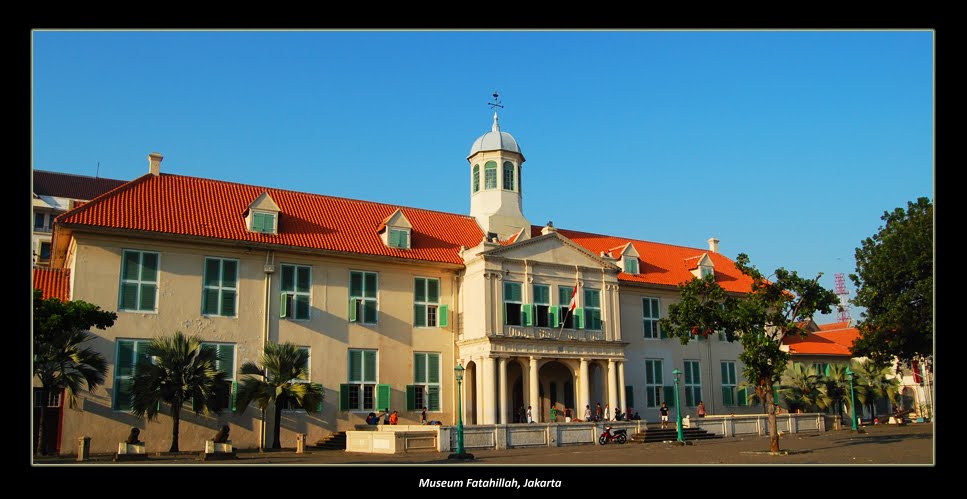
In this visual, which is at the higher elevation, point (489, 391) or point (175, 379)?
point (175, 379)

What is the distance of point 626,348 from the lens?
39.9 metres

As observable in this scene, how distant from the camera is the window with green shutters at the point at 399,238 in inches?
1377

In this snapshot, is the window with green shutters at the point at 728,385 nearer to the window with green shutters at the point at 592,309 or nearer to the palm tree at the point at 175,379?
the window with green shutters at the point at 592,309

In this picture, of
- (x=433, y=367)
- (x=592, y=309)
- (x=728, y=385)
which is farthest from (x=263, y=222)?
(x=728, y=385)

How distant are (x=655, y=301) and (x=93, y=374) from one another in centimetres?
2698

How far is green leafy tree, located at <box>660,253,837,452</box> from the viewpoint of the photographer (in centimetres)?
2567

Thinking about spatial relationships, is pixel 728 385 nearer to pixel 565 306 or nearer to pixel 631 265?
pixel 631 265

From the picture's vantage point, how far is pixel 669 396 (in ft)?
135

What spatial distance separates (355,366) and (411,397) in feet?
9.37

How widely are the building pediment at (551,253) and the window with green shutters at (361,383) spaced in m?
6.60

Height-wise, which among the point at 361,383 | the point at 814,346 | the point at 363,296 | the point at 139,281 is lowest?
the point at 361,383

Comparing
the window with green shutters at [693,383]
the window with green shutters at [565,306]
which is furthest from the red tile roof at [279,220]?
the window with green shutters at [693,383]
